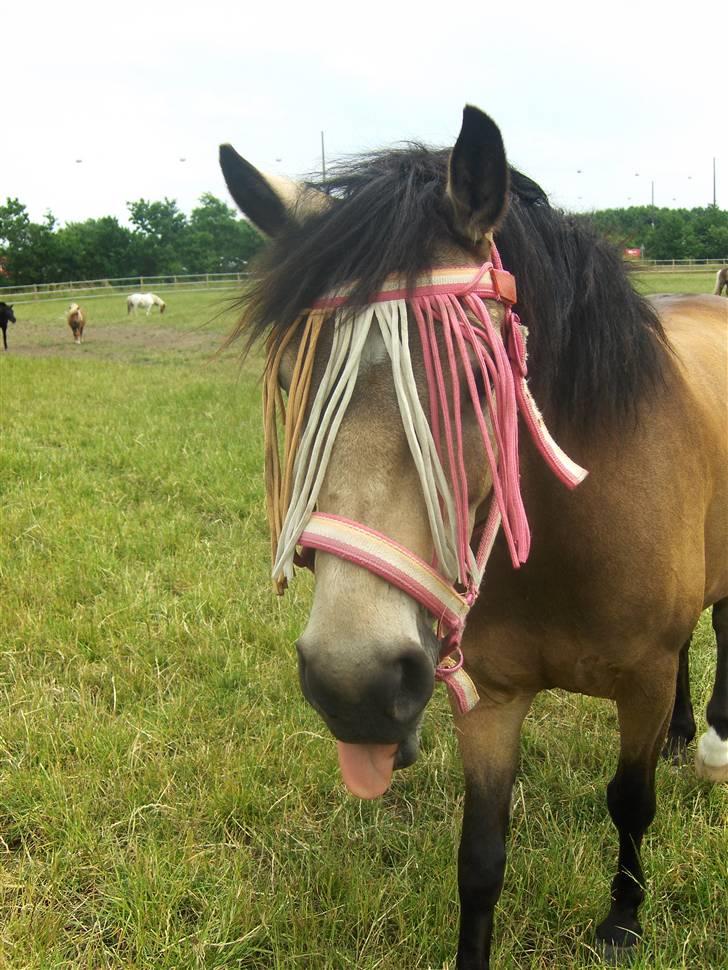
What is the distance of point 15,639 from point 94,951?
1876 millimetres

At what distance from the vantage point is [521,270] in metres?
1.56

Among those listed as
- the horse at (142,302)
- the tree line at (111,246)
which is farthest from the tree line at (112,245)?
the horse at (142,302)

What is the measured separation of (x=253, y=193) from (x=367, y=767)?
124cm

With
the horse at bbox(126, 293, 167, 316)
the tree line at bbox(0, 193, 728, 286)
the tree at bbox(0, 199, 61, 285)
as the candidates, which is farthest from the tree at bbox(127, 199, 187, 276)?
the horse at bbox(126, 293, 167, 316)

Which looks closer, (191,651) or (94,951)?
(94,951)

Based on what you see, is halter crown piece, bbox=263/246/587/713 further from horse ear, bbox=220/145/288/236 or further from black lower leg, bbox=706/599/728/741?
black lower leg, bbox=706/599/728/741

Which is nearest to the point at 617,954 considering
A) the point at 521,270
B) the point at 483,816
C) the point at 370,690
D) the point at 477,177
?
the point at 483,816

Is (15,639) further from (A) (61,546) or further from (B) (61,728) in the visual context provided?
(A) (61,546)

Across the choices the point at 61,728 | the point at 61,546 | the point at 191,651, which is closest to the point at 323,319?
the point at 61,728

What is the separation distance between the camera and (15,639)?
354 cm

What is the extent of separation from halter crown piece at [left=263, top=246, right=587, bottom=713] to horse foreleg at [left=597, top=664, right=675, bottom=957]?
0.82 metres

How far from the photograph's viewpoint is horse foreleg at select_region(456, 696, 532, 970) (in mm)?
2025

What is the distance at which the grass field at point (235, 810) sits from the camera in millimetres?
2100

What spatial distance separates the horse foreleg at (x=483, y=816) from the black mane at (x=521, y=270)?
35.2 inches
